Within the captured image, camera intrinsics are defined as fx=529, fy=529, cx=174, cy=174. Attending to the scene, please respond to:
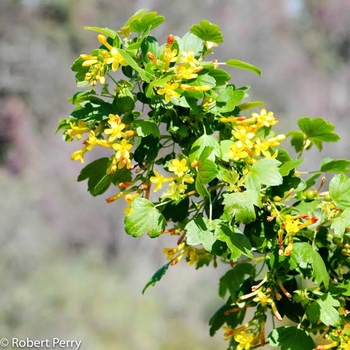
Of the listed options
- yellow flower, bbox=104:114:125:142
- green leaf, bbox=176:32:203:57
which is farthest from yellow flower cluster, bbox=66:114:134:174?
green leaf, bbox=176:32:203:57

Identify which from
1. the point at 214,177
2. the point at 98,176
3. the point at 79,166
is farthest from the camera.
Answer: the point at 79,166

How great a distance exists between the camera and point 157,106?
0.46 m

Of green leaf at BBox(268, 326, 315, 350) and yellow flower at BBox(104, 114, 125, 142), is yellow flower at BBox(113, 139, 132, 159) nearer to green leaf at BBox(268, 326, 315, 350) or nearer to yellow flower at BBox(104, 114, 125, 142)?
yellow flower at BBox(104, 114, 125, 142)

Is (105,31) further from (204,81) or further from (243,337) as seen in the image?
(243,337)

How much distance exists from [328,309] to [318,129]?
0.64 ft

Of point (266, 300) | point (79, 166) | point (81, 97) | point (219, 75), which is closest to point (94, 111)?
point (81, 97)

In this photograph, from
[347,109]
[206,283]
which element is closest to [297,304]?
[206,283]

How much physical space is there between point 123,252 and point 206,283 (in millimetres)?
684

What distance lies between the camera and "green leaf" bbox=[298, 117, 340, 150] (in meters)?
0.55

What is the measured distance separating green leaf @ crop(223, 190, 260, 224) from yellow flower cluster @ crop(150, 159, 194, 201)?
0.12 ft

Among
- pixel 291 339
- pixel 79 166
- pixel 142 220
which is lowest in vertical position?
pixel 291 339

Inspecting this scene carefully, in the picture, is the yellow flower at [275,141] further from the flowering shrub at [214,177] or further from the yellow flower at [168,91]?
the yellow flower at [168,91]

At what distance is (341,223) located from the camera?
445mm

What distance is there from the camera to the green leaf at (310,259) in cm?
44
